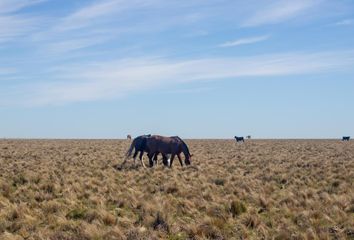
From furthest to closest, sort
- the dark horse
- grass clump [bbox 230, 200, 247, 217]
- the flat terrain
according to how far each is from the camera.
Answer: the dark horse
grass clump [bbox 230, 200, 247, 217]
the flat terrain

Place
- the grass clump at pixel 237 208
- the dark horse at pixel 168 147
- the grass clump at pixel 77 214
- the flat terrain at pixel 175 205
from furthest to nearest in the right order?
the dark horse at pixel 168 147
the grass clump at pixel 237 208
the grass clump at pixel 77 214
the flat terrain at pixel 175 205

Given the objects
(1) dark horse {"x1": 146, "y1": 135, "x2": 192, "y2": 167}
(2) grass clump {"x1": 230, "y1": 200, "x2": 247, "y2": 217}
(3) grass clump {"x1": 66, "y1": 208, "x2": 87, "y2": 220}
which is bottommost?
(3) grass clump {"x1": 66, "y1": 208, "x2": 87, "y2": 220}

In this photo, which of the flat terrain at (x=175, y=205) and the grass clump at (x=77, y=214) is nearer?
the flat terrain at (x=175, y=205)

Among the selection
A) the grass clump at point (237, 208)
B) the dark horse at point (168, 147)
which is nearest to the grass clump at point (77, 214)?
the grass clump at point (237, 208)

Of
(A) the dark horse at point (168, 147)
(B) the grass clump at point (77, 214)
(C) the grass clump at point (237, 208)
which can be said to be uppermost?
(A) the dark horse at point (168, 147)

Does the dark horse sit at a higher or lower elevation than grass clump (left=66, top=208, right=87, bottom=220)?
higher

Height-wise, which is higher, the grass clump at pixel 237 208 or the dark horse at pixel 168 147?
the dark horse at pixel 168 147

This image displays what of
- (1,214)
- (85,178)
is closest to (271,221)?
(1,214)

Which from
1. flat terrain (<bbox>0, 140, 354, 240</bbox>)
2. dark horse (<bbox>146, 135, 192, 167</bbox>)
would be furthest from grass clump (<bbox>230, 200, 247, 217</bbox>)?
dark horse (<bbox>146, 135, 192, 167</bbox>)

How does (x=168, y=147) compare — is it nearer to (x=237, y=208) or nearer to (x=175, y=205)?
(x=175, y=205)

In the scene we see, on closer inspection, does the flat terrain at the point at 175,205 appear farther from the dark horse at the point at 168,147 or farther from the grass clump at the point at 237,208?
the dark horse at the point at 168,147

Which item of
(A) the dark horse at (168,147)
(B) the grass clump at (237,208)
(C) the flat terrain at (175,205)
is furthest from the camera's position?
(A) the dark horse at (168,147)

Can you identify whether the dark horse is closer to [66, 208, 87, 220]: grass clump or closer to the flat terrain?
the flat terrain

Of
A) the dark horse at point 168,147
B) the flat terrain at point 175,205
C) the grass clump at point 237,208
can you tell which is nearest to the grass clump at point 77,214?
the flat terrain at point 175,205
